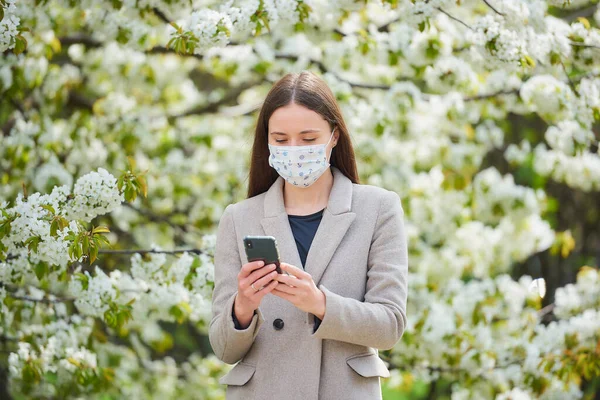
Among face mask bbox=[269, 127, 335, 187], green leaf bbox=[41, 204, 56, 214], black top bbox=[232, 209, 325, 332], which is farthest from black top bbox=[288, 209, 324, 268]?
green leaf bbox=[41, 204, 56, 214]

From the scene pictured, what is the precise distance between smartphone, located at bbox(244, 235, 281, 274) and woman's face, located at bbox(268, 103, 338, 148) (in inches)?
17.1

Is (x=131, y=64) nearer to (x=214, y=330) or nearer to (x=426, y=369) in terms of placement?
(x=426, y=369)

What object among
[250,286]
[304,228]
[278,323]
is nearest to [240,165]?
[304,228]

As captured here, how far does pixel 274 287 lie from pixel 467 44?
285cm

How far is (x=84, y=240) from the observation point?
9.11 feet

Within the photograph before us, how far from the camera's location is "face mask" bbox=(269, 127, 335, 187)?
2.36 meters

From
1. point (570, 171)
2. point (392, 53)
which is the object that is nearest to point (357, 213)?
point (392, 53)

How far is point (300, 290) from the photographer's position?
6.88 feet

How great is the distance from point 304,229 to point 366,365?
447 millimetres

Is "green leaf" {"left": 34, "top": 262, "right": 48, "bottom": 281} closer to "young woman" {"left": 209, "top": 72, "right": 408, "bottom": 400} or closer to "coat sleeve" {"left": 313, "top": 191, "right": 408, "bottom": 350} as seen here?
"young woman" {"left": 209, "top": 72, "right": 408, "bottom": 400}

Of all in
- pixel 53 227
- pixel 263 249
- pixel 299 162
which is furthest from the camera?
pixel 53 227

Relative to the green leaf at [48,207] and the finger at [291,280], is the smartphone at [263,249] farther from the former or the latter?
the green leaf at [48,207]

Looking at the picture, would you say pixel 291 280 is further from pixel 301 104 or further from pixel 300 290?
pixel 301 104

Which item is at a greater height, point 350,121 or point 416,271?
point 350,121
